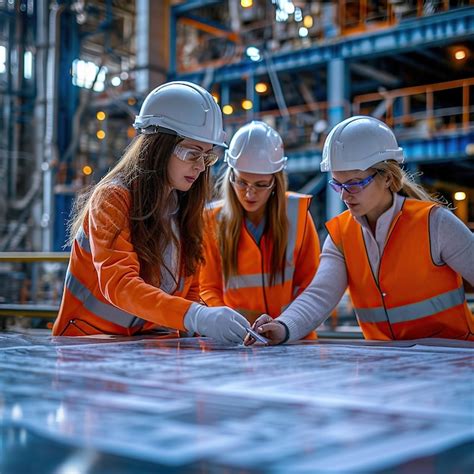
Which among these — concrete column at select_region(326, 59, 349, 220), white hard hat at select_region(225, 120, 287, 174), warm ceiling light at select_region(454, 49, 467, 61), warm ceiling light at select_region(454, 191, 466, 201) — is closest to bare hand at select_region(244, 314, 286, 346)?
white hard hat at select_region(225, 120, 287, 174)

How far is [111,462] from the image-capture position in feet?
2.57

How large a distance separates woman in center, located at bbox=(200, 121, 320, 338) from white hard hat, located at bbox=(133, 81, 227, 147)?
0.57 meters

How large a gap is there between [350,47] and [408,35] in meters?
1.31

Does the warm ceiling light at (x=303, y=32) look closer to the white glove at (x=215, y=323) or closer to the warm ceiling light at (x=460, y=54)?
the warm ceiling light at (x=460, y=54)

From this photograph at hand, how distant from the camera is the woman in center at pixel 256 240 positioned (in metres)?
3.05

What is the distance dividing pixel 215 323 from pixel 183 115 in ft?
2.73

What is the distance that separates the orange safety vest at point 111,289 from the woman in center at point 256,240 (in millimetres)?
349

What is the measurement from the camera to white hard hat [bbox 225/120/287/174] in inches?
123

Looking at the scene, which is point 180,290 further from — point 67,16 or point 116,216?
point 67,16

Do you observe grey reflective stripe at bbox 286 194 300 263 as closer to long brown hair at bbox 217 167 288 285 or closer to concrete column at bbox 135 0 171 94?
long brown hair at bbox 217 167 288 285

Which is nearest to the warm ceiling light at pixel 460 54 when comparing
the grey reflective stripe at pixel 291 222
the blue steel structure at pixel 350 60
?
the blue steel structure at pixel 350 60

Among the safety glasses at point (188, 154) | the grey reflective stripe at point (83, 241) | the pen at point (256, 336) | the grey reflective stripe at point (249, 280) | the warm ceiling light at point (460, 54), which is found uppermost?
the warm ceiling light at point (460, 54)

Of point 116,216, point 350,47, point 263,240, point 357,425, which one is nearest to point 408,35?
point 350,47

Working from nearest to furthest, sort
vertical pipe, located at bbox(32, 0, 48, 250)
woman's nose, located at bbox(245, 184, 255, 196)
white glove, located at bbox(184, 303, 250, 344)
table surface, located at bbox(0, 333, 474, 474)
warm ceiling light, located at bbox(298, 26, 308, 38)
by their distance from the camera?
1. table surface, located at bbox(0, 333, 474, 474)
2. white glove, located at bbox(184, 303, 250, 344)
3. woman's nose, located at bbox(245, 184, 255, 196)
4. vertical pipe, located at bbox(32, 0, 48, 250)
5. warm ceiling light, located at bbox(298, 26, 308, 38)
